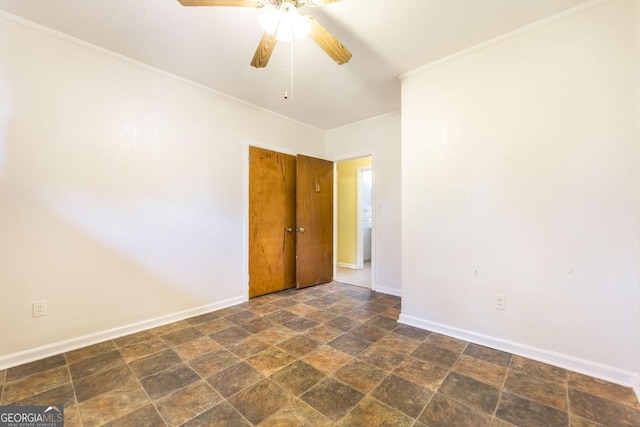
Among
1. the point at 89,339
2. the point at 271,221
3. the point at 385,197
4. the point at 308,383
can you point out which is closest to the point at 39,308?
the point at 89,339

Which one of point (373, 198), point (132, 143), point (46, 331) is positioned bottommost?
point (46, 331)

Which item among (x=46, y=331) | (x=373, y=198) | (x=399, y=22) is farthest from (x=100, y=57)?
(x=373, y=198)

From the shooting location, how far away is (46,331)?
6.79ft

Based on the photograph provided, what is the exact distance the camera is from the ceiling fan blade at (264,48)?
1.67 meters

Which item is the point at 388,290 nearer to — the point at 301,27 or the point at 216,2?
the point at 301,27

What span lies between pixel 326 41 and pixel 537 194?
6.40 ft

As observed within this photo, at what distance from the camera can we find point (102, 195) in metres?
2.33

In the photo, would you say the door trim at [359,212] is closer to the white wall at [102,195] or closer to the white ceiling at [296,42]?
the white ceiling at [296,42]

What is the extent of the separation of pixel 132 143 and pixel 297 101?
1.91 m

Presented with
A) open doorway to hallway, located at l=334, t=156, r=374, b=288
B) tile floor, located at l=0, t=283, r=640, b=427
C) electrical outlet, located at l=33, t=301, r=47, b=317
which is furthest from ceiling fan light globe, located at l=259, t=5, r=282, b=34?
open doorway to hallway, located at l=334, t=156, r=374, b=288

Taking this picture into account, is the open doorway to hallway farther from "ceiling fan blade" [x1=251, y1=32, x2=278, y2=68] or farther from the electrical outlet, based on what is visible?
the electrical outlet

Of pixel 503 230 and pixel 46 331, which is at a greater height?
pixel 503 230

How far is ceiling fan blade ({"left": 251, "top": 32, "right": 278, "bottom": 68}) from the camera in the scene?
5.49ft

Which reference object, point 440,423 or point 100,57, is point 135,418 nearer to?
point 440,423
